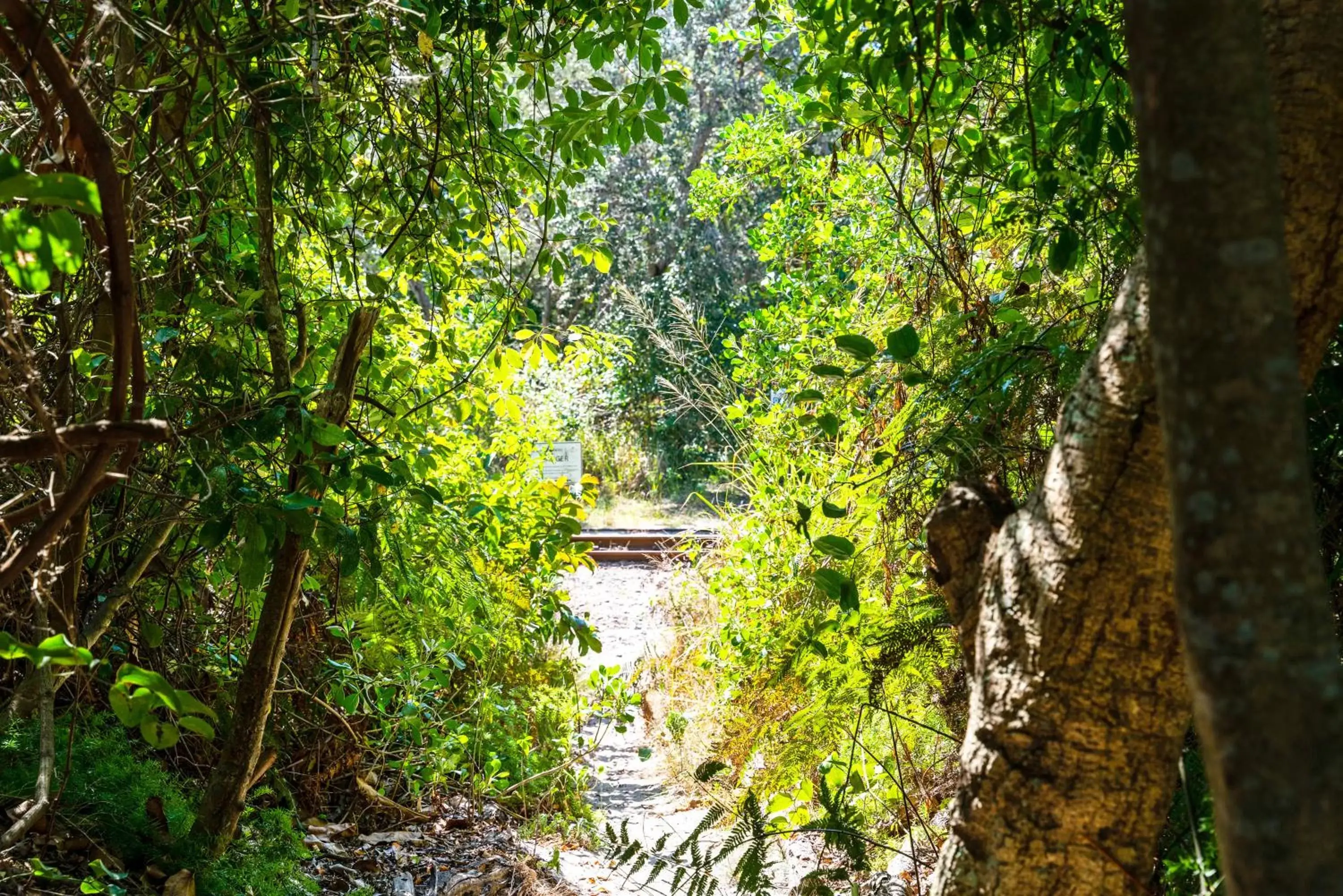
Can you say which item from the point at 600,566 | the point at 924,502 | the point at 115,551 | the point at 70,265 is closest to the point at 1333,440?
the point at 924,502

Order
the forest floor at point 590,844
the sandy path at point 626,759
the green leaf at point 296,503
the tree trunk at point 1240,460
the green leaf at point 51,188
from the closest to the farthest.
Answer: the tree trunk at point 1240,460 → the green leaf at point 51,188 → the green leaf at point 296,503 → the forest floor at point 590,844 → the sandy path at point 626,759

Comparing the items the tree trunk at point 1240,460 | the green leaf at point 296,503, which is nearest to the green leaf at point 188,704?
the green leaf at point 296,503

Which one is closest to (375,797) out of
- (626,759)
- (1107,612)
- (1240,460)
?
(626,759)

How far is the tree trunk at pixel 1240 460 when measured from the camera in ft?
2.57

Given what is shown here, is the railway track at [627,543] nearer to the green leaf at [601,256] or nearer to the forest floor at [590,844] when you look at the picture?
the forest floor at [590,844]

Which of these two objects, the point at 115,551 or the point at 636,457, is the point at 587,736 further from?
the point at 636,457

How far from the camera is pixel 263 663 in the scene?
3.10 m

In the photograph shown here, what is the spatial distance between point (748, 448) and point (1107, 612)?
4710 millimetres

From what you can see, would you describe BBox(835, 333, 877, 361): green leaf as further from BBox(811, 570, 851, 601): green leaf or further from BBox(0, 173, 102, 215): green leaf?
BBox(0, 173, 102, 215): green leaf

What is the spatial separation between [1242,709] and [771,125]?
5.84 metres

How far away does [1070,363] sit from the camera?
233 centimetres

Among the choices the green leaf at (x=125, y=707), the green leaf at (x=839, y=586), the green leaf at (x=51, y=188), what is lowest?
the green leaf at (x=125, y=707)

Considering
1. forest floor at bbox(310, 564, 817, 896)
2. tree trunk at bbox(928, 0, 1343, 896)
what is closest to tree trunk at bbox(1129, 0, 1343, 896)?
tree trunk at bbox(928, 0, 1343, 896)

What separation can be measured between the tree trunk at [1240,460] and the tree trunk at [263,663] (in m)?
2.58
